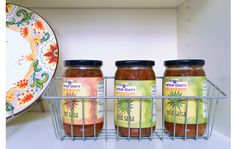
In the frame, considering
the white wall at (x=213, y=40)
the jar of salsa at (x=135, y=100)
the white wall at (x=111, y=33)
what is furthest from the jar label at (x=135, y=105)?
the white wall at (x=111, y=33)

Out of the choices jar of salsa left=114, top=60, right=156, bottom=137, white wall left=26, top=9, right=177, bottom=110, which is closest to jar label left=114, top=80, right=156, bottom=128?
jar of salsa left=114, top=60, right=156, bottom=137

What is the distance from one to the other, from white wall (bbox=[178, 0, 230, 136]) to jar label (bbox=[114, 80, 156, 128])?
0.16 metres

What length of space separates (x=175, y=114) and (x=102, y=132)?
178mm

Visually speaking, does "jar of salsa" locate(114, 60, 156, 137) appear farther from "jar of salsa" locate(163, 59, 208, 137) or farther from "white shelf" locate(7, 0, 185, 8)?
"white shelf" locate(7, 0, 185, 8)

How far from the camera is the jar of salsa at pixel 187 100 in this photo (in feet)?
1.64

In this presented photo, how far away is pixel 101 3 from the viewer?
0.78 m

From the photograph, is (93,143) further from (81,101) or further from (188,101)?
(188,101)

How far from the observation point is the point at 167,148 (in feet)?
1.50

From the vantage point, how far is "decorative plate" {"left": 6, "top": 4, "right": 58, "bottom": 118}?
2.05 ft

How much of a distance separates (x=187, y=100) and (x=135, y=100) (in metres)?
0.11

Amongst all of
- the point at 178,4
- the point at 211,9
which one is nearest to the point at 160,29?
the point at 178,4

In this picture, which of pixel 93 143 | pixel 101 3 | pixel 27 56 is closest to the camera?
pixel 93 143

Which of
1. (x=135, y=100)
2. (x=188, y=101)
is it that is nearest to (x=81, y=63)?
(x=135, y=100)
